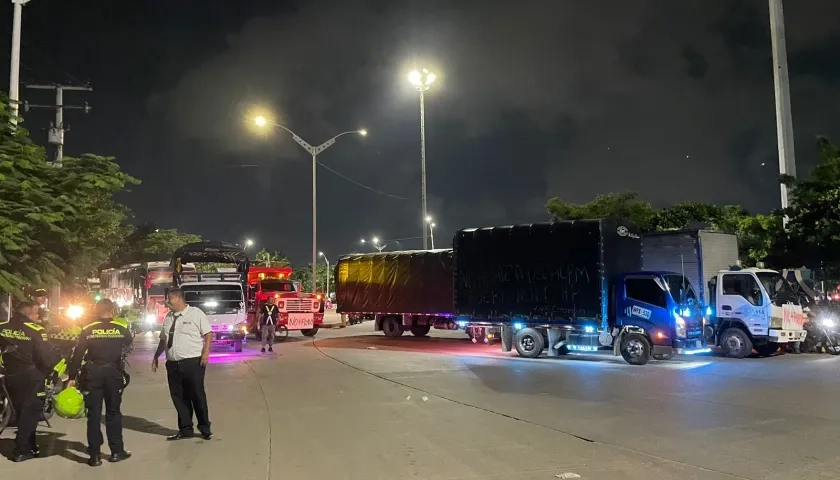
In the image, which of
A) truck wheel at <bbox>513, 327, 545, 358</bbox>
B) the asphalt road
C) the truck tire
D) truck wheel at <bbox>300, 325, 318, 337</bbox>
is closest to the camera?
the asphalt road

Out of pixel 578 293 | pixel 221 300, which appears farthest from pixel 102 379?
pixel 221 300

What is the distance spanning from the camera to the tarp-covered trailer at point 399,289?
24078 millimetres

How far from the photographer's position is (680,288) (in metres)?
16.2

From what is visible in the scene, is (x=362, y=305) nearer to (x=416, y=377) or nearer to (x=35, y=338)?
(x=416, y=377)

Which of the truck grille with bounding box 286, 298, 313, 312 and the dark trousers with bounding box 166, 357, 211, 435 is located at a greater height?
the truck grille with bounding box 286, 298, 313, 312

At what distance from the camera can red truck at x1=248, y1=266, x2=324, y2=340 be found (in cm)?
2483

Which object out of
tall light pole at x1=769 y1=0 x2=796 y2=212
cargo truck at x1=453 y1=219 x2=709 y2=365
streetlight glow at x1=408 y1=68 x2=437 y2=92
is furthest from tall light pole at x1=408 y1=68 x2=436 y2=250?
tall light pole at x1=769 y1=0 x2=796 y2=212

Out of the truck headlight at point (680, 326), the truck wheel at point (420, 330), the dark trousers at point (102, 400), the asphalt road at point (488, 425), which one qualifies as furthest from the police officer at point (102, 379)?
the truck wheel at point (420, 330)

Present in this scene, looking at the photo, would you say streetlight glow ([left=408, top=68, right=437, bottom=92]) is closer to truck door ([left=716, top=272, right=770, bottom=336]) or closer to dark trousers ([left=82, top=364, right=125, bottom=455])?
truck door ([left=716, top=272, right=770, bottom=336])

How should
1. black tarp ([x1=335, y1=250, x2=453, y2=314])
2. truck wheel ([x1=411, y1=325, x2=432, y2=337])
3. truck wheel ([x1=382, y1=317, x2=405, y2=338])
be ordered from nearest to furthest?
black tarp ([x1=335, y1=250, x2=453, y2=314])
truck wheel ([x1=411, y1=325, x2=432, y2=337])
truck wheel ([x1=382, y1=317, x2=405, y2=338])

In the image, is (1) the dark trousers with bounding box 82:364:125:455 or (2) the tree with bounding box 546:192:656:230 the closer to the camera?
(1) the dark trousers with bounding box 82:364:125:455

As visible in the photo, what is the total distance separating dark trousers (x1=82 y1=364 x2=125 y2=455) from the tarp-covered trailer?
55.5 feet

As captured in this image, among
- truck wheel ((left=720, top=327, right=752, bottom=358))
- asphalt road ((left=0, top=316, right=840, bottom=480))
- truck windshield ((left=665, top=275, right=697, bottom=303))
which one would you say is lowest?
asphalt road ((left=0, top=316, right=840, bottom=480))

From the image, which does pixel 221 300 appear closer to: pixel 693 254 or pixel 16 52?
pixel 16 52
